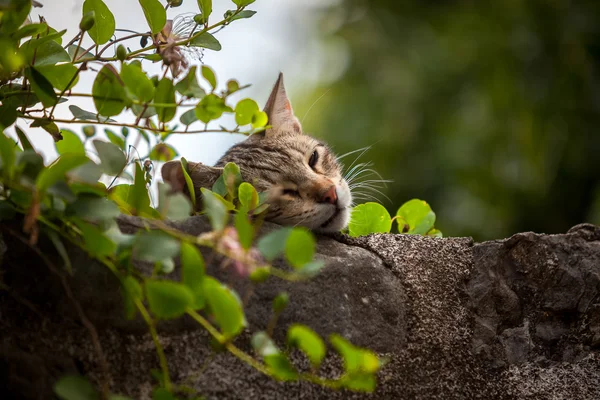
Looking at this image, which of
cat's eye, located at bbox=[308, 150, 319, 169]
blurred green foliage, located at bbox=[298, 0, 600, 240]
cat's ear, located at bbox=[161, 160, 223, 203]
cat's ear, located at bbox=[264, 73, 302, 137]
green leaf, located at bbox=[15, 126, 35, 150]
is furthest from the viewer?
blurred green foliage, located at bbox=[298, 0, 600, 240]

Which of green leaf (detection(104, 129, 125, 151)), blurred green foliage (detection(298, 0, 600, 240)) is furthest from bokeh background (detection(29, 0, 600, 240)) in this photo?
green leaf (detection(104, 129, 125, 151))

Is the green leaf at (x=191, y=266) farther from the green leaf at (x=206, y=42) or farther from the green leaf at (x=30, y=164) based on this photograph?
the green leaf at (x=206, y=42)

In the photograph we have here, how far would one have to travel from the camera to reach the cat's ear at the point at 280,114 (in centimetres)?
212

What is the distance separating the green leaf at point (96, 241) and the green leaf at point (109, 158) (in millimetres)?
87

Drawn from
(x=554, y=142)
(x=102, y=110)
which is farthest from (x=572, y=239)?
(x=554, y=142)

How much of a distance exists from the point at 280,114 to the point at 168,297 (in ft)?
4.94

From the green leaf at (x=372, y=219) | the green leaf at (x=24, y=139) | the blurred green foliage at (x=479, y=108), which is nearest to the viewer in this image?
the green leaf at (x=24, y=139)

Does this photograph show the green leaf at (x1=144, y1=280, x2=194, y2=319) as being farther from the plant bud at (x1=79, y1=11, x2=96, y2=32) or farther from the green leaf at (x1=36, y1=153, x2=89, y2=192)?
the plant bud at (x1=79, y1=11, x2=96, y2=32)

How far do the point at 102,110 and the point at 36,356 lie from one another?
1.31 ft

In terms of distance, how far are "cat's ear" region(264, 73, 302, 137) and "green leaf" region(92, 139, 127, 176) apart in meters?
1.25

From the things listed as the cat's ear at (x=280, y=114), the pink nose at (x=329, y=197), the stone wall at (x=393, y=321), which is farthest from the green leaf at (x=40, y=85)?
the cat's ear at (x=280, y=114)

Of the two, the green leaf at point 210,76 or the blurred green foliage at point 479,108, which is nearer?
the green leaf at point 210,76

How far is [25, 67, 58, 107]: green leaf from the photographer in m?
0.98

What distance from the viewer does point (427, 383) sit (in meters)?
1.18
